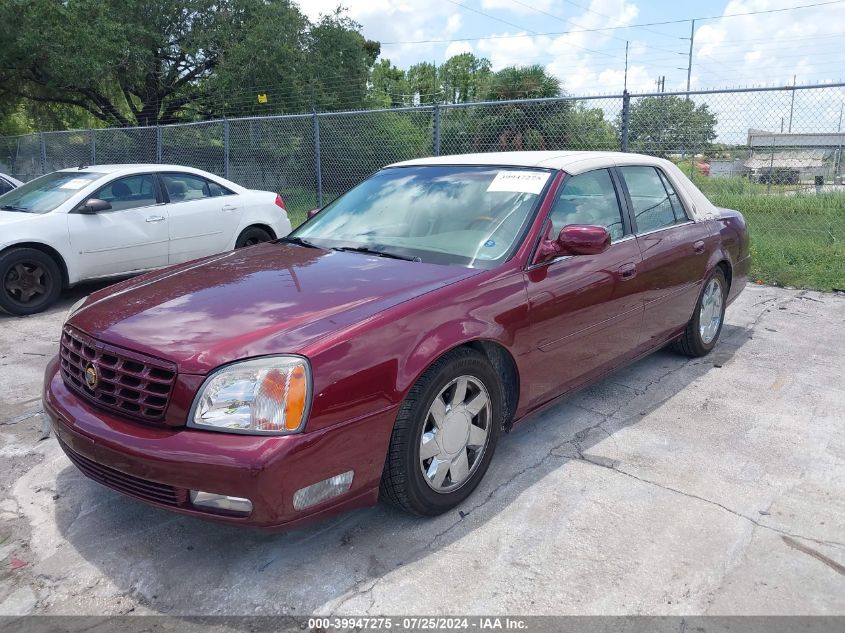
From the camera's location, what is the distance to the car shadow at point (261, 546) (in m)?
2.58

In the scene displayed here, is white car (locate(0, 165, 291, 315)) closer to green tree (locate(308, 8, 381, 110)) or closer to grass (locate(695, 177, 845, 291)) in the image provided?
grass (locate(695, 177, 845, 291))

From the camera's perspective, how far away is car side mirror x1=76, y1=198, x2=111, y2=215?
7056 mm

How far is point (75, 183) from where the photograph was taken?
7469mm

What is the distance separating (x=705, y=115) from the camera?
26.6 feet

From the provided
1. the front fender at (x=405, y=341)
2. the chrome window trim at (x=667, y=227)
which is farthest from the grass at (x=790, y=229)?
the front fender at (x=405, y=341)

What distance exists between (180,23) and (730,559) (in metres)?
21.1

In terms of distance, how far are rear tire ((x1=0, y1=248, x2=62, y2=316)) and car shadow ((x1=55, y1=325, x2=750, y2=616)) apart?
4.04 meters

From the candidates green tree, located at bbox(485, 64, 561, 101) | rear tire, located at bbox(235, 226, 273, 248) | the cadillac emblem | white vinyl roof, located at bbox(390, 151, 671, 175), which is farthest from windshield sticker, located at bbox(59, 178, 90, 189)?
green tree, located at bbox(485, 64, 561, 101)

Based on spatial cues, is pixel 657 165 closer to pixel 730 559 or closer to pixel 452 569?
pixel 730 559

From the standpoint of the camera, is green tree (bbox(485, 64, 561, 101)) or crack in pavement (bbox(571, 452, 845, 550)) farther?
green tree (bbox(485, 64, 561, 101))

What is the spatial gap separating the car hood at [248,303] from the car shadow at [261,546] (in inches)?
29.1

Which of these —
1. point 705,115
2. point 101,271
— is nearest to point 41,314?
point 101,271

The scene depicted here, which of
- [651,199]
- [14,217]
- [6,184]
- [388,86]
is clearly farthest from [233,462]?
[388,86]

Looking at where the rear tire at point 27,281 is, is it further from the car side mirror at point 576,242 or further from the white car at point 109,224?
the car side mirror at point 576,242
